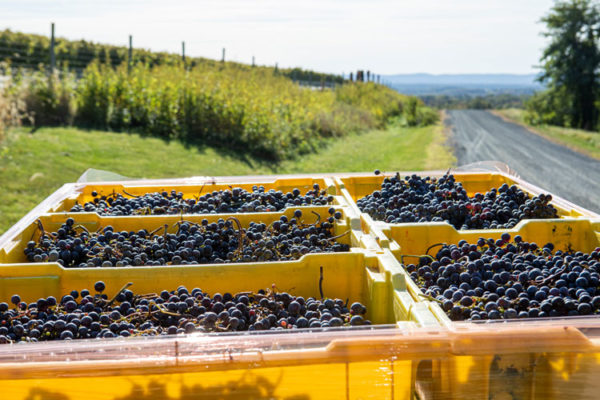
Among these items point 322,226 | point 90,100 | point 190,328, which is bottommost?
point 190,328

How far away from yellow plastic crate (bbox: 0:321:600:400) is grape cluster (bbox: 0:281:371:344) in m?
0.35

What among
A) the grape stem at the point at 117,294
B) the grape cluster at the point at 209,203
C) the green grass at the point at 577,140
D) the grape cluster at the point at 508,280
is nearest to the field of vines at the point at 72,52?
the green grass at the point at 577,140

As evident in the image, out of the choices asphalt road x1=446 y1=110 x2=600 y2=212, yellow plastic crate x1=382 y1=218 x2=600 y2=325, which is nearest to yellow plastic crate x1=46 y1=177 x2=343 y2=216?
yellow plastic crate x1=382 y1=218 x2=600 y2=325

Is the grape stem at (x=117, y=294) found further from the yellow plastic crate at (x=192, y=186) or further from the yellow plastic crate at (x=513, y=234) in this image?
the yellow plastic crate at (x=192, y=186)

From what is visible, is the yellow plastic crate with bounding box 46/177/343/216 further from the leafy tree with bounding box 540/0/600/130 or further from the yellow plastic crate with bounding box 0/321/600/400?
the leafy tree with bounding box 540/0/600/130

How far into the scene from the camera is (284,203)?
11.3 ft

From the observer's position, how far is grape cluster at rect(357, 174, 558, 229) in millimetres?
3162

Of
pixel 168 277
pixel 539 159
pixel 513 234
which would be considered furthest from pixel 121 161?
pixel 539 159

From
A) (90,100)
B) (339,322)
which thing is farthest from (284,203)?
(90,100)

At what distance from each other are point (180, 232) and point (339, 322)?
118 cm

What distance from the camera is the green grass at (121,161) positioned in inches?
318

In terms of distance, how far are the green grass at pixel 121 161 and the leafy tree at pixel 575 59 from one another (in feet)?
64.6

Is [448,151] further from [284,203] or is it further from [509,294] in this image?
[509,294]

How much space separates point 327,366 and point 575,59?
33.4 metres
